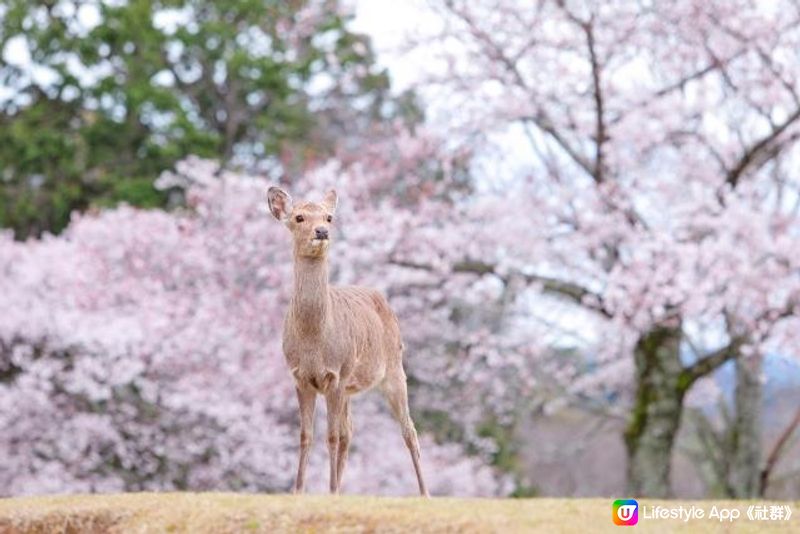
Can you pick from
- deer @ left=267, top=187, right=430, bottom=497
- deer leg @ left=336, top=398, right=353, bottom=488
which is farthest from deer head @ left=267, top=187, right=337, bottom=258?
deer leg @ left=336, top=398, right=353, bottom=488

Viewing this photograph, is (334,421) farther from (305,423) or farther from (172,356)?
(172,356)

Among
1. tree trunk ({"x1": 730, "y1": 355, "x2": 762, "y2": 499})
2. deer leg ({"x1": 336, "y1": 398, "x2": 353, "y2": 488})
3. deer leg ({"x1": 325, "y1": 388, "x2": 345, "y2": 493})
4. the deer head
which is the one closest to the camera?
the deer head

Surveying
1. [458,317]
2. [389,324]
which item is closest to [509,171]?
[458,317]

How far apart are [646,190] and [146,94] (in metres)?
9.87

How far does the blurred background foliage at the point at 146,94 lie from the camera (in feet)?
69.7

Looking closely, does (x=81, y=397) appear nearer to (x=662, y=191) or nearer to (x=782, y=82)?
(x=662, y=191)

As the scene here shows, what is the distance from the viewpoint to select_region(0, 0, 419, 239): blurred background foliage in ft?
69.7

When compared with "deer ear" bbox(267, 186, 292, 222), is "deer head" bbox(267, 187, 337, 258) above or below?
below

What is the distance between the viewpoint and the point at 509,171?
61.7 feet

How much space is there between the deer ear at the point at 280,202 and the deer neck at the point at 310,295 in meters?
0.24

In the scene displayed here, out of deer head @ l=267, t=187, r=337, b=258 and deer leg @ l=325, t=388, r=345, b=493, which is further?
deer leg @ l=325, t=388, r=345, b=493

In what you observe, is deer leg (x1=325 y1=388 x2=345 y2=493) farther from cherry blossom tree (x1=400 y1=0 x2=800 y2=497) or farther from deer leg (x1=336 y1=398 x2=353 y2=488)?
cherry blossom tree (x1=400 y1=0 x2=800 y2=497)

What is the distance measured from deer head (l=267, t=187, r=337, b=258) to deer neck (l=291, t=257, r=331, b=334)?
0.06m

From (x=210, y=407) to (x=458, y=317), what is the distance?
20.2 feet
